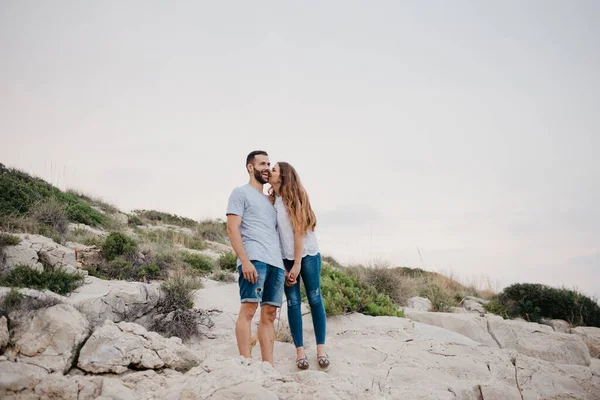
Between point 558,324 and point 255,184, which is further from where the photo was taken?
point 558,324

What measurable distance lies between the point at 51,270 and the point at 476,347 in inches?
272

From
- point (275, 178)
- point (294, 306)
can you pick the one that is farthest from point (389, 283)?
point (275, 178)

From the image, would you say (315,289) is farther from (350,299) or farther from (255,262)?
(350,299)

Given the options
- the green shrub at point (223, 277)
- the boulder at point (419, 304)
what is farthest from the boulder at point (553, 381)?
the green shrub at point (223, 277)

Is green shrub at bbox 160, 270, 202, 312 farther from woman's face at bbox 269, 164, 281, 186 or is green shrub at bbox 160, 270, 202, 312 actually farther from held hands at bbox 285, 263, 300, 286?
woman's face at bbox 269, 164, 281, 186

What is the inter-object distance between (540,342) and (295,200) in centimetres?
556

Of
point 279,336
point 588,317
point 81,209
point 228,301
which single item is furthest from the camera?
point 81,209

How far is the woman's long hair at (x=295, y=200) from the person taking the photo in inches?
165

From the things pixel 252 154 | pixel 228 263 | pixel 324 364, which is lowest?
pixel 324 364

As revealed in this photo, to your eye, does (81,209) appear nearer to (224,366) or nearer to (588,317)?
(224,366)

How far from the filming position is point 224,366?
2.93 meters

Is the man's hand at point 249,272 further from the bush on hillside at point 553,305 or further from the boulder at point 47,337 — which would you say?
the bush on hillside at point 553,305

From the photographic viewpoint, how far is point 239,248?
3.81m

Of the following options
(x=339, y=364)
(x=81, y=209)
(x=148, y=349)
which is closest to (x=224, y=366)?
(x=148, y=349)
